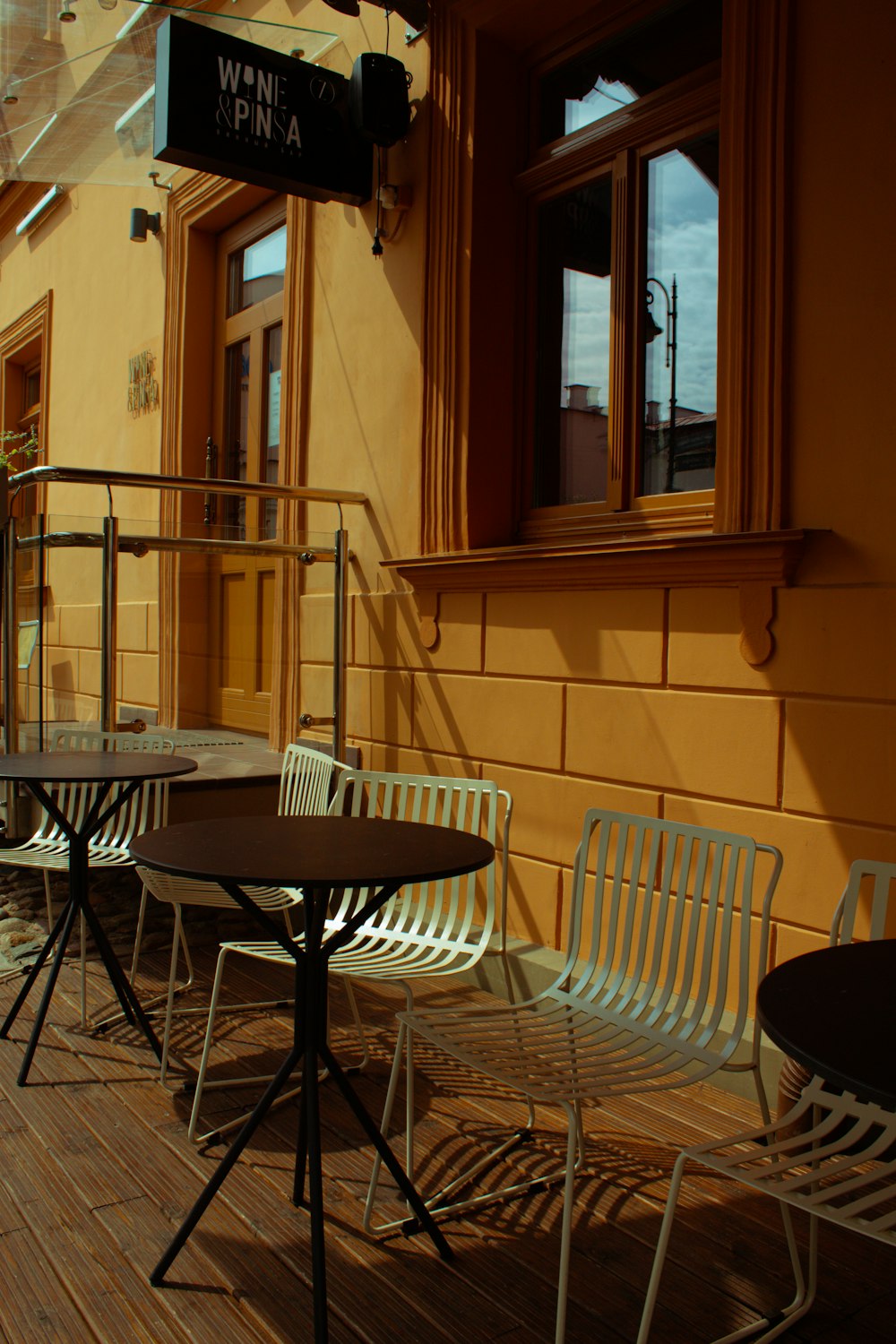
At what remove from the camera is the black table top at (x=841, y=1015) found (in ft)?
4.36

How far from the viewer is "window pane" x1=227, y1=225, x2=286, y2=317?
6625mm

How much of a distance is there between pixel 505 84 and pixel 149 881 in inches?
139

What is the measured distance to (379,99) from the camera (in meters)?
4.79

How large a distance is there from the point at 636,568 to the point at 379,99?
258cm

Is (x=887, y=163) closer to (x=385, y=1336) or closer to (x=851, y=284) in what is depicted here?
(x=851, y=284)

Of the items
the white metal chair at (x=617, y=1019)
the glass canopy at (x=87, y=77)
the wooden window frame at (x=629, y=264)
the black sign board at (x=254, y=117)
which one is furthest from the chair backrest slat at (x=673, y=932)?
the glass canopy at (x=87, y=77)

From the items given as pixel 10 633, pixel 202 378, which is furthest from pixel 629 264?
pixel 202 378

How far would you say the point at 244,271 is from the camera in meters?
7.16

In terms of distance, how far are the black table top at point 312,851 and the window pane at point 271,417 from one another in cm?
406

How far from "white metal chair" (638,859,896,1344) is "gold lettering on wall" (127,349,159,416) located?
668cm

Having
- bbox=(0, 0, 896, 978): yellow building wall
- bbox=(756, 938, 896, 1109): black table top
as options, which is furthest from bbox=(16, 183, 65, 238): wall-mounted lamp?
bbox=(756, 938, 896, 1109): black table top

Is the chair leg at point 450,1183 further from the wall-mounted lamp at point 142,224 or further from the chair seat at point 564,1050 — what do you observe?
the wall-mounted lamp at point 142,224

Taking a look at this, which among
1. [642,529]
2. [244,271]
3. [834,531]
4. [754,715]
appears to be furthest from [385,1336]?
[244,271]

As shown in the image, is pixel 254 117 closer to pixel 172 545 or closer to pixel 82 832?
pixel 172 545
